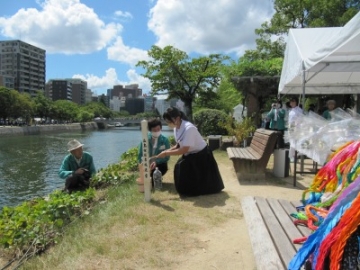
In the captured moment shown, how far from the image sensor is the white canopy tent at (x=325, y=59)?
469cm

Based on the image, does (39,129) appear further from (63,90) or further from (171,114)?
(63,90)

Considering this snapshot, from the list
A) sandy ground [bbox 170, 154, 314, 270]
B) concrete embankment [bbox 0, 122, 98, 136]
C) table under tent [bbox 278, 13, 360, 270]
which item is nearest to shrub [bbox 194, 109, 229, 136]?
table under tent [bbox 278, 13, 360, 270]

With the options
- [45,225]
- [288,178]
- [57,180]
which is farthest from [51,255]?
[57,180]

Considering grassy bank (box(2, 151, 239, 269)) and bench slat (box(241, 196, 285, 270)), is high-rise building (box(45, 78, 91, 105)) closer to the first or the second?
grassy bank (box(2, 151, 239, 269))

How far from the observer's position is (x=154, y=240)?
339 centimetres

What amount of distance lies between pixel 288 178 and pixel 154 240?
400 centimetres

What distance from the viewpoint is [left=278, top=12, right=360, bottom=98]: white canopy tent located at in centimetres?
469

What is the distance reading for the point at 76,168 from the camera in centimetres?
552

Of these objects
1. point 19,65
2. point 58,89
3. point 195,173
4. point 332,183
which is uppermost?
point 19,65

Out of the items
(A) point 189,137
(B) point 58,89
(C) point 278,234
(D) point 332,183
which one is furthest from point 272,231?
(B) point 58,89

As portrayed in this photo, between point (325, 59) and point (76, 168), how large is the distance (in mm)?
4279

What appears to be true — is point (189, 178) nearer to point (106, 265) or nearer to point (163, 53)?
point (106, 265)

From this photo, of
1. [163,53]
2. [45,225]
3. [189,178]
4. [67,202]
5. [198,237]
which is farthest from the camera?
[163,53]

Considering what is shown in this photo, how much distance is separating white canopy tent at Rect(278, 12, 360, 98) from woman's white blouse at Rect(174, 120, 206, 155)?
2.09 m
